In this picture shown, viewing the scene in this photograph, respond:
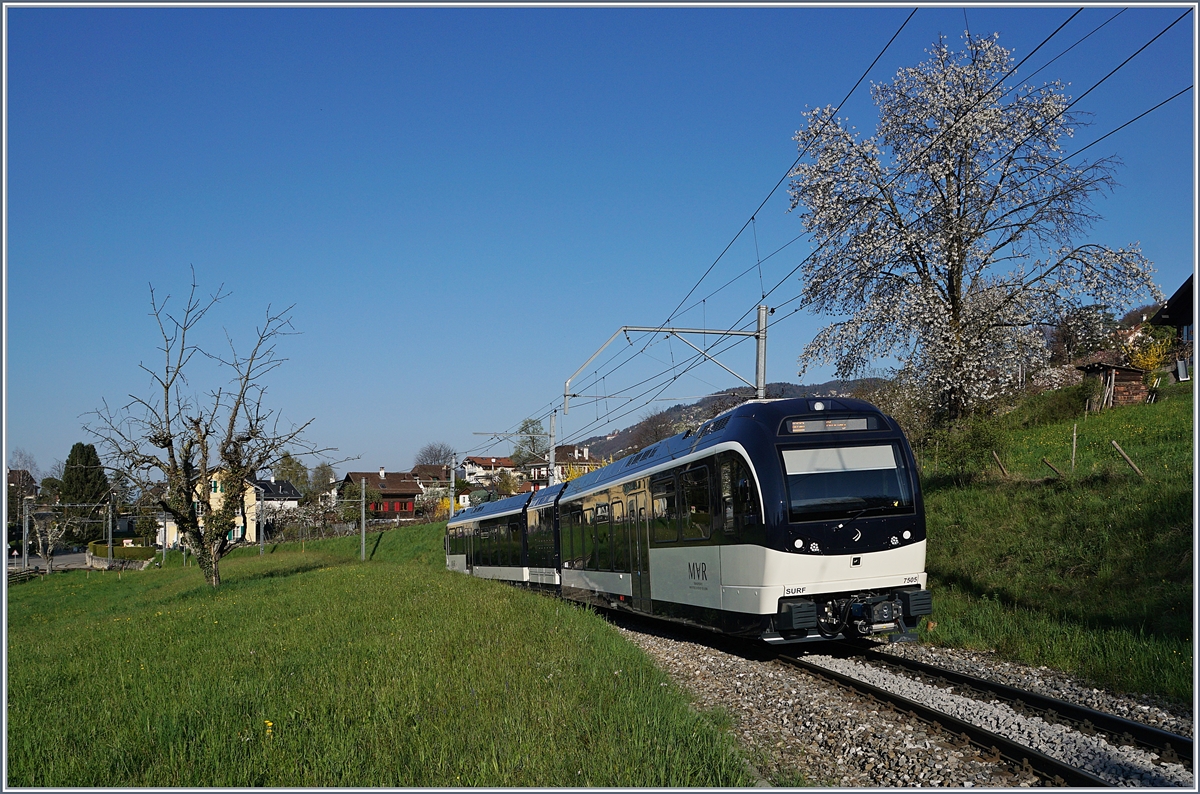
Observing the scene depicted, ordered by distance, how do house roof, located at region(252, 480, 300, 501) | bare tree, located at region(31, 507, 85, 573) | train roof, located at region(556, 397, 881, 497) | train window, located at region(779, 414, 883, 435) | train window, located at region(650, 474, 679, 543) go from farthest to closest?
1. house roof, located at region(252, 480, 300, 501)
2. bare tree, located at region(31, 507, 85, 573)
3. train window, located at region(650, 474, 679, 543)
4. train roof, located at region(556, 397, 881, 497)
5. train window, located at region(779, 414, 883, 435)

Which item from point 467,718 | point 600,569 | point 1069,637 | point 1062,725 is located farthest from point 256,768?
point 600,569

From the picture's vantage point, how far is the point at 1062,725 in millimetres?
7570

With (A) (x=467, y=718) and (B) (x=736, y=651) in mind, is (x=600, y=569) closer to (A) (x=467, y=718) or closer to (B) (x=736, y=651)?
(B) (x=736, y=651)

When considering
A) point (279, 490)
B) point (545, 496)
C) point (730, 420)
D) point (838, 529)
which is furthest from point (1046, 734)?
point (279, 490)

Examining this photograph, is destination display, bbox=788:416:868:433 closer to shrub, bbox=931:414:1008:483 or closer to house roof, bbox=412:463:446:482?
shrub, bbox=931:414:1008:483

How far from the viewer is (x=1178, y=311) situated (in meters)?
41.8

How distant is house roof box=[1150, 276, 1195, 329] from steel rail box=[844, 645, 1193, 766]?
38442mm

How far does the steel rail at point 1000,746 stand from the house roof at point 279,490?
98.2m

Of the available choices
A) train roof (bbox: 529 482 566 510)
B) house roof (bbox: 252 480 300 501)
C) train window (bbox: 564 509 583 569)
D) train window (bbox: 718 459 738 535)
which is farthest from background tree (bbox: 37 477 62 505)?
train window (bbox: 718 459 738 535)

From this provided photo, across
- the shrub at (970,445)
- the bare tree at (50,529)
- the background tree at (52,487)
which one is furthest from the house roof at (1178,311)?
the background tree at (52,487)

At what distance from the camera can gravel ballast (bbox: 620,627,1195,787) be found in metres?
6.42

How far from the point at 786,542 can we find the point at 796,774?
15.0 feet

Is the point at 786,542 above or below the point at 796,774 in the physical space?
above

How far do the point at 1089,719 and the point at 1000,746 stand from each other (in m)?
1.25
